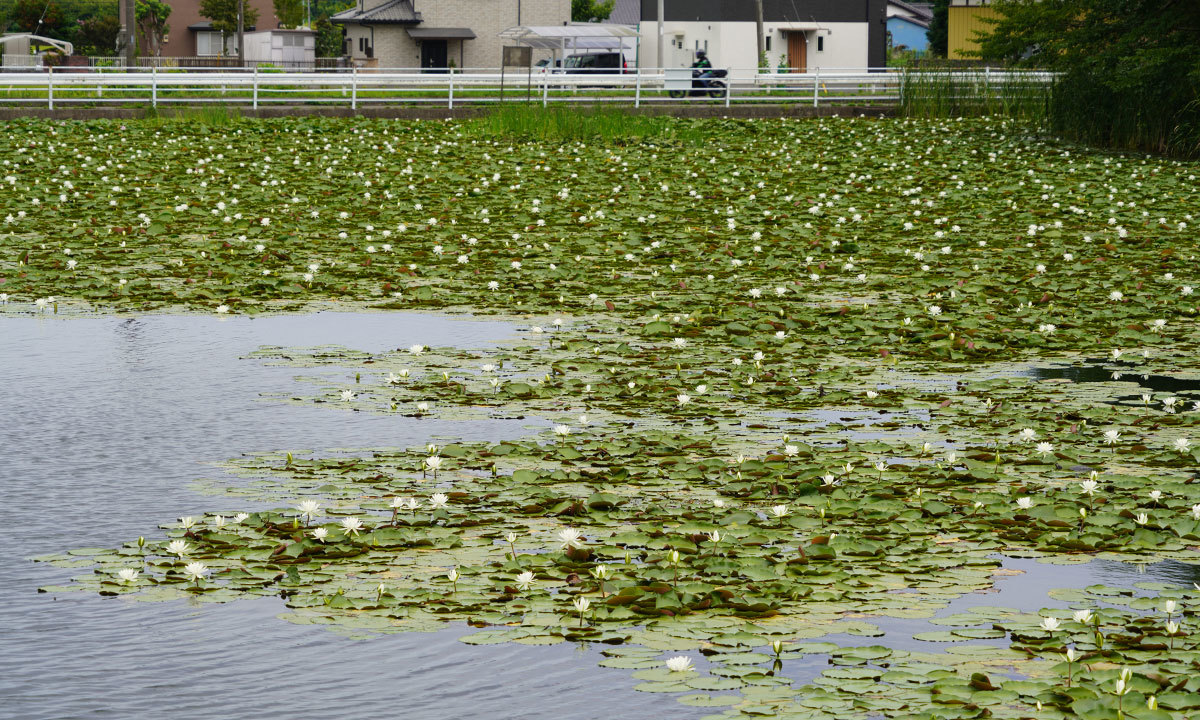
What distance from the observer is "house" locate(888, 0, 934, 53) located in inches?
3706

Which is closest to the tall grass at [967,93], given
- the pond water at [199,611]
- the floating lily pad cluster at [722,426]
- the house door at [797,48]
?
the floating lily pad cluster at [722,426]

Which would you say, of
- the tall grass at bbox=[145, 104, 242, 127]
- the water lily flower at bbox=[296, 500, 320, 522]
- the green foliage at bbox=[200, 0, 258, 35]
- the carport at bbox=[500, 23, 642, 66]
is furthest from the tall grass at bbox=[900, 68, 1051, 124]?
the green foliage at bbox=[200, 0, 258, 35]

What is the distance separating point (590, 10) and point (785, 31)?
67.8 feet

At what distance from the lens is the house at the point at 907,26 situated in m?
94.1

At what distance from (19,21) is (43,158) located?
227 feet

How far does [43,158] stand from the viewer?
917 inches

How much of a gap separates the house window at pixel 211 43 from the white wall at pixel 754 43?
34.6 m

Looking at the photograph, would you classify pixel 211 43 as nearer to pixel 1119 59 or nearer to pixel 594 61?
pixel 594 61

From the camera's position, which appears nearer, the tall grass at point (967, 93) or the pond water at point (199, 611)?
the pond water at point (199, 611)

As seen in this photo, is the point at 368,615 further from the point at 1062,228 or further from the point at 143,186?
the point at 143,186

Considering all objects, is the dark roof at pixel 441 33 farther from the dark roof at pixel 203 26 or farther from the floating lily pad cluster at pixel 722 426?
the floating lily pad cluster at pixel 722 426

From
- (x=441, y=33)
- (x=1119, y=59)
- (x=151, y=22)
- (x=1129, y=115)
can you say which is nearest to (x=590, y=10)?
(x=441, y=33)

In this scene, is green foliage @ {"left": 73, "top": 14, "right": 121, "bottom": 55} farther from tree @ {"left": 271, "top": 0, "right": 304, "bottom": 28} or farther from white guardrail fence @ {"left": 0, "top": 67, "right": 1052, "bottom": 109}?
white guardrail fence @ {"left": 0, "top": 67, "right": 1052, "bottom": 109}

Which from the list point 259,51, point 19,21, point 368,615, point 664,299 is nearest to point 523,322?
point 664,299
